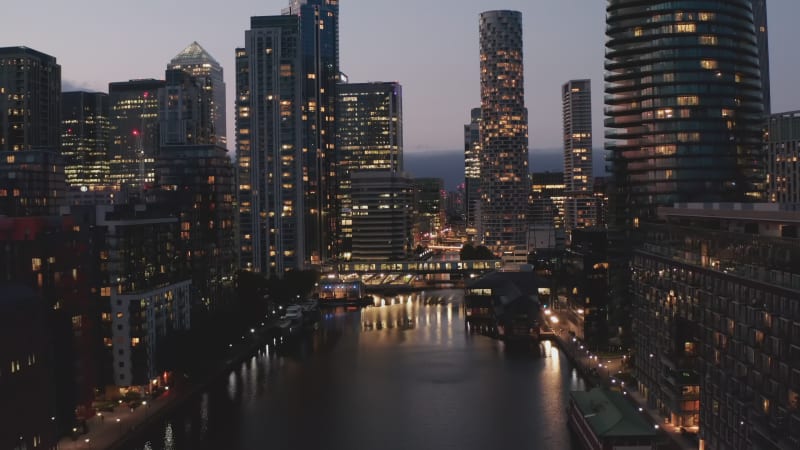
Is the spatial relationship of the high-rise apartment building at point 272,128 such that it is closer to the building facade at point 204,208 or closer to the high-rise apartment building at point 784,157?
the building facade at point 204,208

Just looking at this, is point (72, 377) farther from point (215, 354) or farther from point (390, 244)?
point (390, 244)

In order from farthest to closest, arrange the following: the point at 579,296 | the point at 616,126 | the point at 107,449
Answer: the point at 579,296, the point at 616,126, the point at 107,449

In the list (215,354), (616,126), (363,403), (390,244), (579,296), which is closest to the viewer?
(363,403)

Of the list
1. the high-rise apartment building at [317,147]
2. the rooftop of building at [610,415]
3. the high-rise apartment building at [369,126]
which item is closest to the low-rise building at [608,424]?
the rooftop of building at [610,415]

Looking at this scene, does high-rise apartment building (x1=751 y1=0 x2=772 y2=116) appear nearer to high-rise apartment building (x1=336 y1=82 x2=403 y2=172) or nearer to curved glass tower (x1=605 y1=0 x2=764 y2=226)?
high-rise apartment building (x1=336 y1=82 x2=403 y2=172)

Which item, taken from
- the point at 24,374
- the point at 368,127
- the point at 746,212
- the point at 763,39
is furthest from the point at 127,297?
the point at 368,127

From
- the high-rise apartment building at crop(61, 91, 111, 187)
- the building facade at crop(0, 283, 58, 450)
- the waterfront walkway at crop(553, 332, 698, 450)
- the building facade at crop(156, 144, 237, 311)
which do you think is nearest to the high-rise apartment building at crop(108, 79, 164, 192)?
the high-rise apartment building at crop(61, 91, 111, 187)

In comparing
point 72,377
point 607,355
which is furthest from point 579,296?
point 72,377
